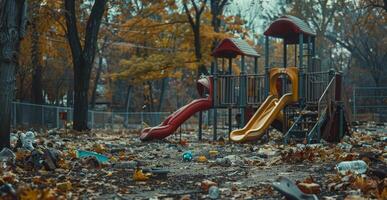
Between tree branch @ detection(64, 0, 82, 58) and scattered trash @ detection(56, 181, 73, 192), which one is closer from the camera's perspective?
scattered trash @ detection(56, 181, 73, 192)

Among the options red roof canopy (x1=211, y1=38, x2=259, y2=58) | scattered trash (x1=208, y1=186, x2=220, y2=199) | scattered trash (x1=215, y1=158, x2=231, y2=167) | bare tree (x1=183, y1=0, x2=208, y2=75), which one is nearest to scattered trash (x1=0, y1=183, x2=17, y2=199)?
scattered trash (x1=208, y1=186, x2=220, y2=199)

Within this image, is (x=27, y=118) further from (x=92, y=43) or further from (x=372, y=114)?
(x=372, y=114)

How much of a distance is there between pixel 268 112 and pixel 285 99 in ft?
2.10

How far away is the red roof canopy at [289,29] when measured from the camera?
17.5m

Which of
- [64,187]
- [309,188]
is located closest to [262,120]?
[309,188]

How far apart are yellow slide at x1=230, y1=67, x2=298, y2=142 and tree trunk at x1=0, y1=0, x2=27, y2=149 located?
6827 mm

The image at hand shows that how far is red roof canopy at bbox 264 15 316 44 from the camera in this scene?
1747 centimetres

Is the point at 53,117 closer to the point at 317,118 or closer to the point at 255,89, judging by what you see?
the point at 255,89

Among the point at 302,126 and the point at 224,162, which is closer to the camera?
the point at 224,162

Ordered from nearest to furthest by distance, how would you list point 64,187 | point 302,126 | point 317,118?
1. point 64,187
2. point 317,118
3. point 302,126

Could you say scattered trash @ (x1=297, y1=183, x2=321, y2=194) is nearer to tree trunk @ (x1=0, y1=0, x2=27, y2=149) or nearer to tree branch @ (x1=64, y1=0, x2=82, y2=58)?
tree trunk @ (x1=0, y1=0, x2=27, y2=149)

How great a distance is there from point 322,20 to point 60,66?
22.8 m

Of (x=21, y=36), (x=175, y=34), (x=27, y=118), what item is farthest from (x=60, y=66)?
(x=21, y=36)

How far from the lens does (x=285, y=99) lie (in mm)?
15945
